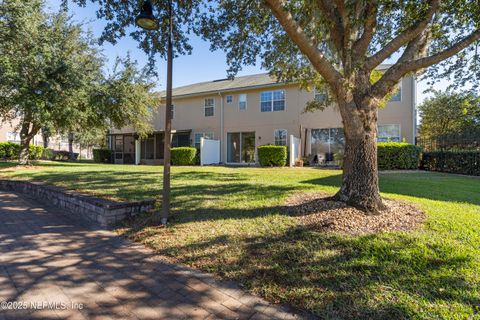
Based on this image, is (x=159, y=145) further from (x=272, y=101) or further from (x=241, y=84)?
(x=272, y=101)

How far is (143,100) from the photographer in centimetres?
1717

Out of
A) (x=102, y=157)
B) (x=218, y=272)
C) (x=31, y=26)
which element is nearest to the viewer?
(x=218, y=272)

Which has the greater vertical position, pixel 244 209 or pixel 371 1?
pixel 371 1

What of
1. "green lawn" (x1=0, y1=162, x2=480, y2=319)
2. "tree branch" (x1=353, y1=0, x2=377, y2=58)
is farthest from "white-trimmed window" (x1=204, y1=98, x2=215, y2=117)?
"tree branch" (x1=353, y1=0, x2=377, y2=58)

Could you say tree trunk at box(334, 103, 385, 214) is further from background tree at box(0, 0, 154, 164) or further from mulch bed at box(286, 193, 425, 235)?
background tree at box(0, 0, 154, 164)

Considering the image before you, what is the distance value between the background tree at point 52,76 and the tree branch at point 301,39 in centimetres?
1216

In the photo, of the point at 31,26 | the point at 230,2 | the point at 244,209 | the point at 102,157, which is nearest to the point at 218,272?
the point at 244,209

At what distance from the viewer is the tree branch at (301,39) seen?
13.7 ft

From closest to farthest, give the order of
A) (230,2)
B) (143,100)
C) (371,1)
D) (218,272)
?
(218,272) < (371,1) < (230,2) < (143,100)

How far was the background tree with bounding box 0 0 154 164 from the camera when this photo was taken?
11.6 m

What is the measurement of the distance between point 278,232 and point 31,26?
46.5 feet

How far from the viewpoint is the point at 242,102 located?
1931 centimetres

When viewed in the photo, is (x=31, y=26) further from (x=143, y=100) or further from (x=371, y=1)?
(x=371, y=1)

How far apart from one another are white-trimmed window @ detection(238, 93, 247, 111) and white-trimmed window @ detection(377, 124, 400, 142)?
883 centimetres
